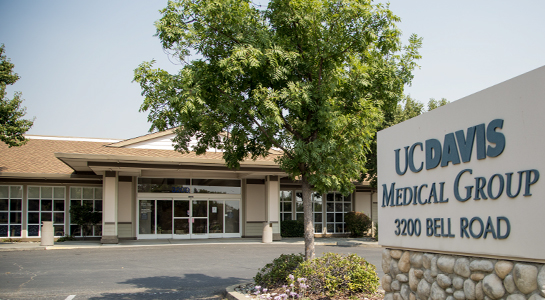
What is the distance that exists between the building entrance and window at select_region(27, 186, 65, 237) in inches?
171

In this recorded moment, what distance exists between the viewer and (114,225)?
1980 centimetres

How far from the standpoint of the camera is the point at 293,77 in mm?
8516

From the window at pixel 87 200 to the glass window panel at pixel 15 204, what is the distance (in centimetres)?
234

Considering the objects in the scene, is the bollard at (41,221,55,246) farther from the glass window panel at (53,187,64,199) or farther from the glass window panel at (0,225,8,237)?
the glass window panel at (0,225,8,237)

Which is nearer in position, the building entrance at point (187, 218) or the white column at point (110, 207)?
the white column at point (110, 207)

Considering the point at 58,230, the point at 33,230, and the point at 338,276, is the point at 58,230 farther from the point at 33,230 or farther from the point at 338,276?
the point at 338,276

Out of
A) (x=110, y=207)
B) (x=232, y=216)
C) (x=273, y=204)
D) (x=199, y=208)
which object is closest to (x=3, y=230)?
(x=110, y=207)

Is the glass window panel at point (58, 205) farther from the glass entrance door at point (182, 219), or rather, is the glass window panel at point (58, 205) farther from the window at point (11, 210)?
the glass entrance door at point (182, 219)

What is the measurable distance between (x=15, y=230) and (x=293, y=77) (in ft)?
64.1

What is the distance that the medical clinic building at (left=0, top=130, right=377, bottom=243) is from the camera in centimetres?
2070

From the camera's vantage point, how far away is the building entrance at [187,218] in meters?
22.1

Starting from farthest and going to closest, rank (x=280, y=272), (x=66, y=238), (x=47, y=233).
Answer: (x=66, y=238) → (x=47, y=233) → (x=280, y=272)

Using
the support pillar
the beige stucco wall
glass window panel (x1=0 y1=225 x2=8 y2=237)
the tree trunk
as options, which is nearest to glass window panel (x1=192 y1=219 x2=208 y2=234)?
the beige stucco wall

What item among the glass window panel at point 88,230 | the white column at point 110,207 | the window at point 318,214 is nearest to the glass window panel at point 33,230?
the glass window panel at point 88,230
